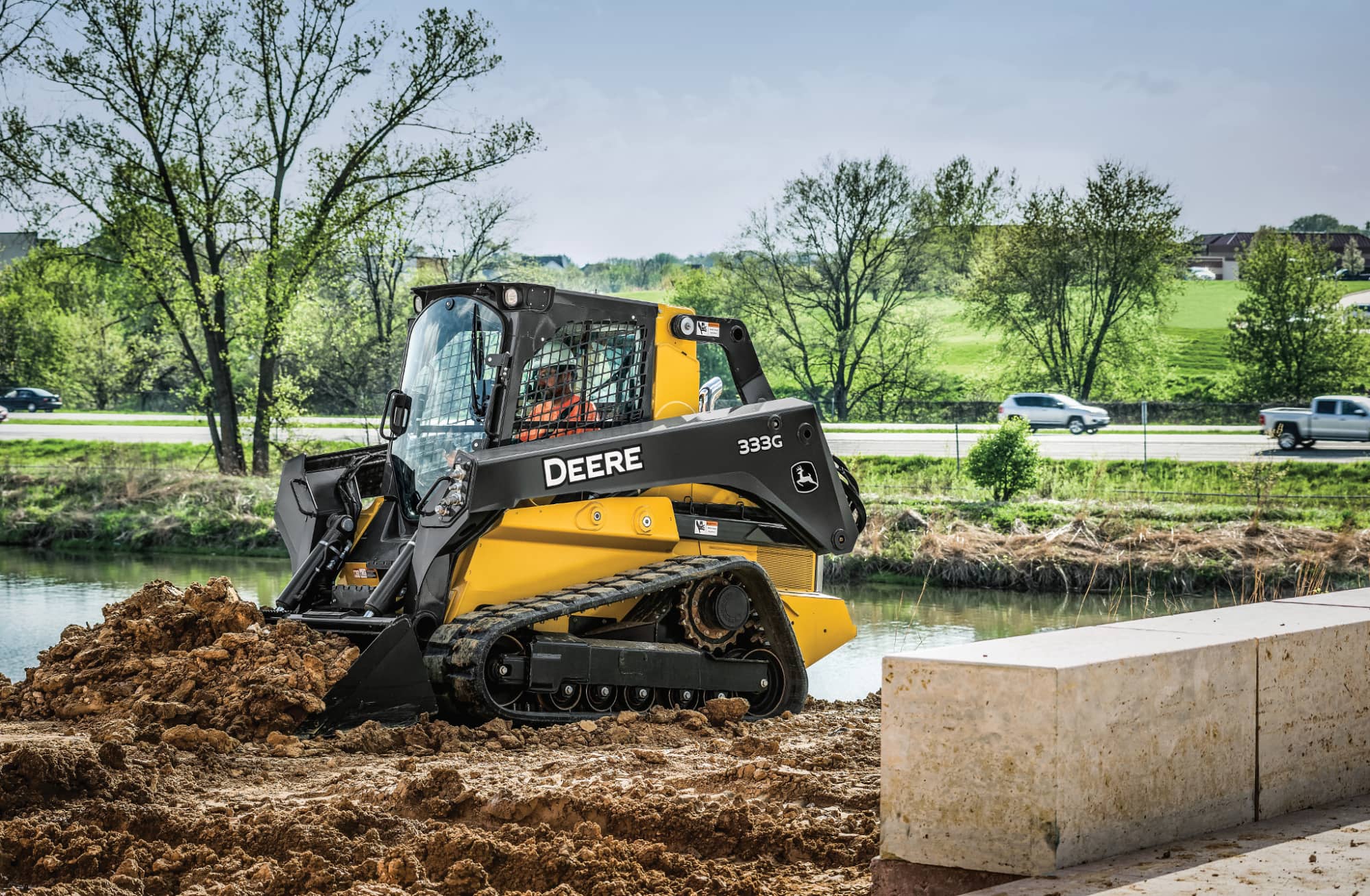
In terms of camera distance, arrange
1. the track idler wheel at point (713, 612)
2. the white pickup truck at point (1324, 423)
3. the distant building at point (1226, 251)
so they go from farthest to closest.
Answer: the distant building at point (1226, 251) < the white pickup truck at point (1324, 423) < the track idler wheel at point (713, 612)

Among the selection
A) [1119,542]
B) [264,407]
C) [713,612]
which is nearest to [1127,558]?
[1119,542]

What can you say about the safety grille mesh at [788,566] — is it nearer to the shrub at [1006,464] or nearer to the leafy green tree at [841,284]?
the shrub at [1006,464]

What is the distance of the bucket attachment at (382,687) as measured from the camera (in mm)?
6531

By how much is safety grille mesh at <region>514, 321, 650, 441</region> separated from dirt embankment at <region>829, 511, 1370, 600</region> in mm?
11320

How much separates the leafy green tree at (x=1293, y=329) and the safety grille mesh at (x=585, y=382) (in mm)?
40301

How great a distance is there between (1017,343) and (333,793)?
47.0 metres

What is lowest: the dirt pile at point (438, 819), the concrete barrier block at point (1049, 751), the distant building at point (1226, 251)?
the dirt pile at point (438, 819)

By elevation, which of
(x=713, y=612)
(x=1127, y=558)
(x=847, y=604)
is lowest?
(x=1127, y=558)

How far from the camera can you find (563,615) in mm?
6824

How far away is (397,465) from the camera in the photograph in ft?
25.7

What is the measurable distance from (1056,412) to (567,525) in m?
34.9

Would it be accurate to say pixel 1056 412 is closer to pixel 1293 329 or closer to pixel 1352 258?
pixel 1293 329

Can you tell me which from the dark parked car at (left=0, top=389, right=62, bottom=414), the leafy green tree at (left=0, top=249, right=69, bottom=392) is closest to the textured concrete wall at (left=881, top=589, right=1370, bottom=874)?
the leafy green tree at (left=0, top=249, right=69, bottom=392)

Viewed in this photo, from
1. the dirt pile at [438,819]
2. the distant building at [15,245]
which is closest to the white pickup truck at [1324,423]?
the distant building at [15,245]
